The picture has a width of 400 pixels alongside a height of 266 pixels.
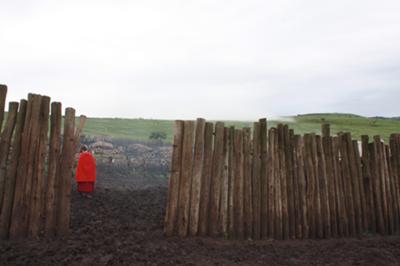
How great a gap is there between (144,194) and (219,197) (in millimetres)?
4283

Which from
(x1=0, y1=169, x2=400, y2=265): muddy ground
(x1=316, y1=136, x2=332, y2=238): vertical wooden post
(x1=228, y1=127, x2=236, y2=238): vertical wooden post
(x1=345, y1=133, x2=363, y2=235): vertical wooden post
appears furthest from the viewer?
(x1=345, y1=133, x2=363, y2=235): vertical wooden post

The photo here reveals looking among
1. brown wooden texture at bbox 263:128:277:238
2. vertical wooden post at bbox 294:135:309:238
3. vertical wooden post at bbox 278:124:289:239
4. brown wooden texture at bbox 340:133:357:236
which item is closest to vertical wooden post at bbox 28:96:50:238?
brown wooden texture at bbox 263:128:277:238

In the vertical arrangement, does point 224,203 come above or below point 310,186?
below

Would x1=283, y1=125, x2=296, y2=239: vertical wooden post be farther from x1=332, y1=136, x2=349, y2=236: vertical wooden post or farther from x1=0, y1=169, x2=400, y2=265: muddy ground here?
x1=332, y1=136, x2=349, y2=236: vertical wooden post

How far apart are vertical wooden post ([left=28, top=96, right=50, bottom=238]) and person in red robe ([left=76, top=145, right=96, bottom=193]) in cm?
348

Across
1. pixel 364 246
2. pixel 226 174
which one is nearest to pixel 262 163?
pixel 226 174

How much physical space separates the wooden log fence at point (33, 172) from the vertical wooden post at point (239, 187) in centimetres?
258

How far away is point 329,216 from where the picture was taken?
7469 mm

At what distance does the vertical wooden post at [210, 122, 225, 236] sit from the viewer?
654cm

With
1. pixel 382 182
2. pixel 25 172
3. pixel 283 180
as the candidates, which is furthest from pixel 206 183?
pixel 382 182

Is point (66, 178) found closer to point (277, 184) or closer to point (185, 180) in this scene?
point (185, 180)

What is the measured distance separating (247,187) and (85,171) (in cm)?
452

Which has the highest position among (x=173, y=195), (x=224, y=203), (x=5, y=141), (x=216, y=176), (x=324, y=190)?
(x=5, y=141)

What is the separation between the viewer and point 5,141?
597 centimetres
